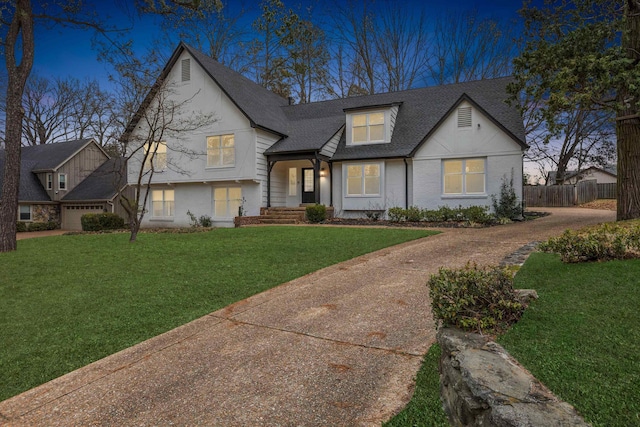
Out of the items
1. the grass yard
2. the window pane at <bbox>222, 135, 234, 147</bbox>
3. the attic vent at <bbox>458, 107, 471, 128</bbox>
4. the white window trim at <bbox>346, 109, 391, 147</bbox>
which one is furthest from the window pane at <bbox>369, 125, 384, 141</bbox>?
the grass yard

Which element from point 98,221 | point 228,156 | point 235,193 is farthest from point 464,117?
point 98,221

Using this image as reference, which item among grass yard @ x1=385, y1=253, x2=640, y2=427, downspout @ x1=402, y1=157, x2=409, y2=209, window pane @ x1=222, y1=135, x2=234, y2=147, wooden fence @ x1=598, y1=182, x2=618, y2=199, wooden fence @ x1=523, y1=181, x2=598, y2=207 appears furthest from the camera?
wooden fence @ x1=598, y1=182, x2=618, y2=199

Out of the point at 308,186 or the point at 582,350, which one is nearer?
the point at 582,350

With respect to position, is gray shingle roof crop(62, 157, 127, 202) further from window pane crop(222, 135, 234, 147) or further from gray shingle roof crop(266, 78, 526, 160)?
gray shingle roof crop(266, 78, 526, 160)

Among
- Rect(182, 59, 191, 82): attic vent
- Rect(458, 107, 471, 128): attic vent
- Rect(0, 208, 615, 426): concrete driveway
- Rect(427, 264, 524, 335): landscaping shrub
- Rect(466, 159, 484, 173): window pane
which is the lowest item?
Rect(0, 208, 615, 426): concrete driveway

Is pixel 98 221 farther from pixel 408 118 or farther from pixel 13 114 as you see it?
pixel 408 118

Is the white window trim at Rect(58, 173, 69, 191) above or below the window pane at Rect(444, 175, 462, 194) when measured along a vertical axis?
above

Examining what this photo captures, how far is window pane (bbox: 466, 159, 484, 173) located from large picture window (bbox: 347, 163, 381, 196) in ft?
12.5

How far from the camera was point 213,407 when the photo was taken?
8.52ft

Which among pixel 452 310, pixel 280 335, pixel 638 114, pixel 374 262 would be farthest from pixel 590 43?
pixel 280 335

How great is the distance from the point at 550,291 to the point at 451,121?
12959 mm

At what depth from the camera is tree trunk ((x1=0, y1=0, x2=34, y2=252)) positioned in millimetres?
10914

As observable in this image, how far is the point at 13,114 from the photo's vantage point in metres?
11.0

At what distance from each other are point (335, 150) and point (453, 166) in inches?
219
